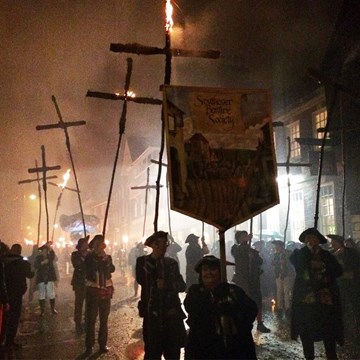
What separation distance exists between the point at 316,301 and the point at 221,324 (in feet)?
9.36

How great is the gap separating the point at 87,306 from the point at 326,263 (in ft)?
14.1

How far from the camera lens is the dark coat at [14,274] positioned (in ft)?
28.4

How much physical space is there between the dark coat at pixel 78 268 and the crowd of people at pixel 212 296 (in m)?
0.02

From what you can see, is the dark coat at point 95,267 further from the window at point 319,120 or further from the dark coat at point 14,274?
the window at point 319,120

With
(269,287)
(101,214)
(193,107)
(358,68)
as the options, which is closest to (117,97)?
(193,107)

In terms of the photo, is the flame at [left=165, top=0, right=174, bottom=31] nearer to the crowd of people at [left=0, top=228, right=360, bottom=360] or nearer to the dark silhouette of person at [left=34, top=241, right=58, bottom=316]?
the crowd of people at [left=0, top=228, right=360, bottom=360]

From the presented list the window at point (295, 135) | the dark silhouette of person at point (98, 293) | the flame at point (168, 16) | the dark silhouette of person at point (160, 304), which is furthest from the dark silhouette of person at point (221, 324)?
the window at point (295, 135)

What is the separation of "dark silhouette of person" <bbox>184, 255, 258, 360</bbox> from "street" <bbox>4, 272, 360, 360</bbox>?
3.73 meters

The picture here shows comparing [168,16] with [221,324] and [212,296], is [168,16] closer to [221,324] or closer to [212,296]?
[212,296]

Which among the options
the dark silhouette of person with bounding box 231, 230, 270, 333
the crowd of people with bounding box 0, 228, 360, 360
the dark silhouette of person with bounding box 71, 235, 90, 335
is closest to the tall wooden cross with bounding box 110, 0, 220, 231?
the crowd of people with bounding box 0, 228, 360, 360

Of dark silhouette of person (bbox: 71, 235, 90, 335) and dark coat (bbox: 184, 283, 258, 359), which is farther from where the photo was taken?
dark silhouette of person (bbox: 71, 235, 90, 335)

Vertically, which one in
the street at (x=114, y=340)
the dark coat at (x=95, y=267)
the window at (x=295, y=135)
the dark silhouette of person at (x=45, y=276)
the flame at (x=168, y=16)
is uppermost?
the window at (x=295, y=135)

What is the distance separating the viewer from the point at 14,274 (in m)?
8.73

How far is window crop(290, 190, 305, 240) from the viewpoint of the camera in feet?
69.7
